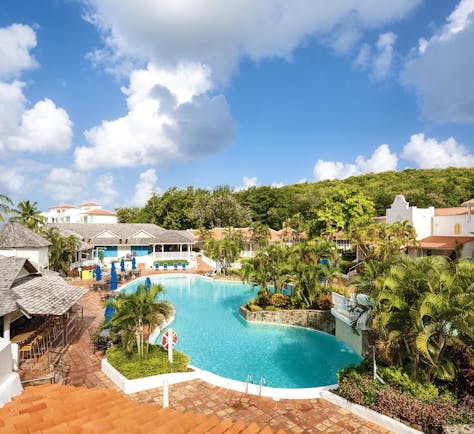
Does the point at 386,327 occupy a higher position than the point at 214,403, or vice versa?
the point at 386,327

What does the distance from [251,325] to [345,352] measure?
221 inches

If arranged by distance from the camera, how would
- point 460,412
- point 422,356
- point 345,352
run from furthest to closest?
point 345,352 → point 422,356 → point 460,412

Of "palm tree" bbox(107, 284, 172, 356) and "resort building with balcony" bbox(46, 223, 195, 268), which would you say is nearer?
"palm tree" bbox(107, 284, 172, 356)

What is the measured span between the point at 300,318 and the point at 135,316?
34.2 ft

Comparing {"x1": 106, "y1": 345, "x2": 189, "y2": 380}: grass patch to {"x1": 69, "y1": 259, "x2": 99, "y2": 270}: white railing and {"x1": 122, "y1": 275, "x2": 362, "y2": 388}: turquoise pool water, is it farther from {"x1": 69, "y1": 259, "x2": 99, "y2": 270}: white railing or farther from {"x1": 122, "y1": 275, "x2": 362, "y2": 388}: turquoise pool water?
{"x1": 69, "y1": 259, "x2": 99, "y2": 270}: white railing

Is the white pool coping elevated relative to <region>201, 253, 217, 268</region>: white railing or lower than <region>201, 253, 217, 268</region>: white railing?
lower

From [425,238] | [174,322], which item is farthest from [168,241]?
[425,238]

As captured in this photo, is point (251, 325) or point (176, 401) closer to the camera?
point (176, 401)

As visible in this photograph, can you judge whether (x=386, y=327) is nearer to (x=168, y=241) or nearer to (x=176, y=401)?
(x=176, y=401)

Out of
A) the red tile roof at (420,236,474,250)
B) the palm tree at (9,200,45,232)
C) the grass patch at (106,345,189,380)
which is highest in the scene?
the palm tree at (9,200,45,232)

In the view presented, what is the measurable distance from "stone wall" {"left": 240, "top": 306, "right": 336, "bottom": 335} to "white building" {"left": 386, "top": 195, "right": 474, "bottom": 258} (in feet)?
44.3

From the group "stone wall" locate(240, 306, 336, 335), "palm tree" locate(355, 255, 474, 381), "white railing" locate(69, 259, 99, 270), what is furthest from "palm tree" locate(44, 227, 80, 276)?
"palm tree" locate(355, 255, 474, 381)

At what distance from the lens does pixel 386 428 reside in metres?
7.96

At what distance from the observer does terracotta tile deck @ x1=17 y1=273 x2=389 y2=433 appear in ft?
26.4
